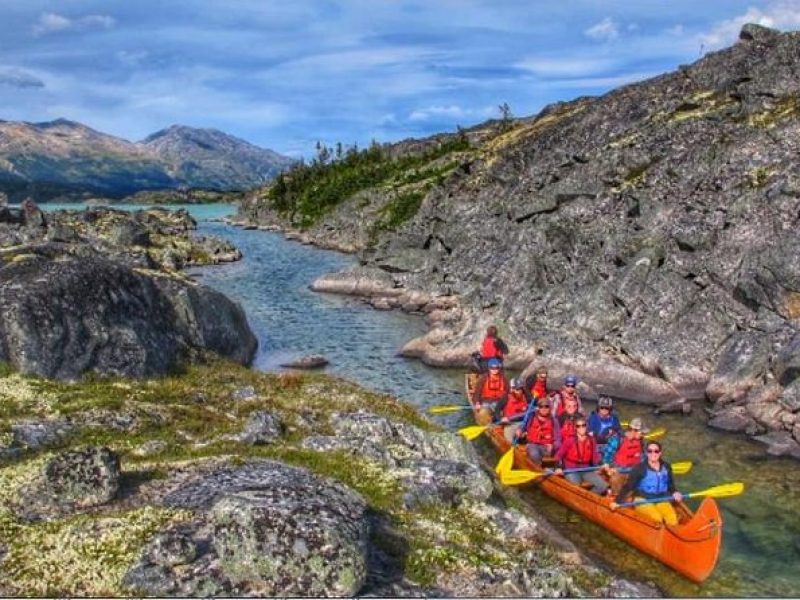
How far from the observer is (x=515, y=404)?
123 ft

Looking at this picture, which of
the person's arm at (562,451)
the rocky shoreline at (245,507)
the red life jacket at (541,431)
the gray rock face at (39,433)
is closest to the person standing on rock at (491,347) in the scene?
the red life jacket at (541,431)

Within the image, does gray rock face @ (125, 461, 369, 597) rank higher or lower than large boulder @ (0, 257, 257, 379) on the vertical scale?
lower

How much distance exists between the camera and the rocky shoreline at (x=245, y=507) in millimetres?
14906

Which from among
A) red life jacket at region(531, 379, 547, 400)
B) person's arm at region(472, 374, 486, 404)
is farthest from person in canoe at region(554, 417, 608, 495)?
person's arm at region(472, 374, 486, 404)

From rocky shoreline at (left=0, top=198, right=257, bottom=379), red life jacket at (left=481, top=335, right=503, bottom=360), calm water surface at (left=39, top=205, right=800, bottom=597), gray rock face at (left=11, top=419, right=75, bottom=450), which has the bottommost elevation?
calm water surface at (left=39, top=205, right=800, bottom=597)

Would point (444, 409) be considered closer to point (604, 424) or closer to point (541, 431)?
point (541, 431)

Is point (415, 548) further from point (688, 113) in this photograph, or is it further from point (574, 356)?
Result: point (688, 113)

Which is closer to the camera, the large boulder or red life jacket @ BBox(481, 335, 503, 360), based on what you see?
the large boulder

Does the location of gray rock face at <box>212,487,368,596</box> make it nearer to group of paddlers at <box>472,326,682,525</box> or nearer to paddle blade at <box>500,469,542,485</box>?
group of paddlers at <box>472,326,682,525</box>

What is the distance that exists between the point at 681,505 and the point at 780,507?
21.4 ft

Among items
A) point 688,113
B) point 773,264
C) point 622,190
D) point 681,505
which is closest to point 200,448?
point 681,505

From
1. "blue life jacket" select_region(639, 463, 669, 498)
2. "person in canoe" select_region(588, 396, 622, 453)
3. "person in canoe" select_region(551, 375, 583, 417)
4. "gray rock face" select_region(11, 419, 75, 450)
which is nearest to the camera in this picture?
"gray rock face" select_region(11, 419, 75, 450)

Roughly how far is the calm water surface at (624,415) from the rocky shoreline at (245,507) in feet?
13.4

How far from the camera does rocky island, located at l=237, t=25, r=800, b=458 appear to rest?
149 feet
